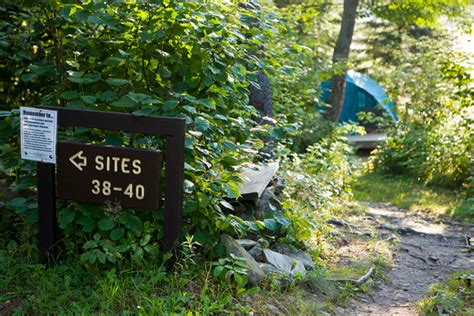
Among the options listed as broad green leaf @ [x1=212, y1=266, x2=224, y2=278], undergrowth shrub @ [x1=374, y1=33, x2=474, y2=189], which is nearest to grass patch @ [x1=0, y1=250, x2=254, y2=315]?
broad green leaf @ [x1=212, y1=266, x2=224, y2=278]

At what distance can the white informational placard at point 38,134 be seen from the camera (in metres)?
4.20

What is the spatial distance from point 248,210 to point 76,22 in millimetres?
2263

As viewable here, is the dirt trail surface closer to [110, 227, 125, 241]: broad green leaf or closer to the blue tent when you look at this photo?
[110, 227, 125, 241]: broad green leaf

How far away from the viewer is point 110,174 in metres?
4.16

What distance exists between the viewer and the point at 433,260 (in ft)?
21.9

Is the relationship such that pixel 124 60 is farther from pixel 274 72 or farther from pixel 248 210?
pixel 248 210

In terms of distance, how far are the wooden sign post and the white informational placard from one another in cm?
6

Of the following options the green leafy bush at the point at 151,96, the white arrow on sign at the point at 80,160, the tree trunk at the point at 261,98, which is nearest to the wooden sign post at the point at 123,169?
the white arrow on sign at the point at 80,160

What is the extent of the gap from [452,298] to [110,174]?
9.59ft

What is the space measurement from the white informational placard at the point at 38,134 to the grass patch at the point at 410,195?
7.01m

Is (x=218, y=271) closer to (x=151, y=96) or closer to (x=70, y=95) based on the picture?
(x=151, y=96)

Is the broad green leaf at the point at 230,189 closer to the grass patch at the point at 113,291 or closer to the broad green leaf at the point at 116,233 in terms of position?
the grass patch at the point at 113,291

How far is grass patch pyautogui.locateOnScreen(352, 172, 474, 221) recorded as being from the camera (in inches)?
395

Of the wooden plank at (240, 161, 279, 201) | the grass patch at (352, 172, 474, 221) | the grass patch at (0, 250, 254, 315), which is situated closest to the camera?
the grass patch at (0, 250, 254, 315)
